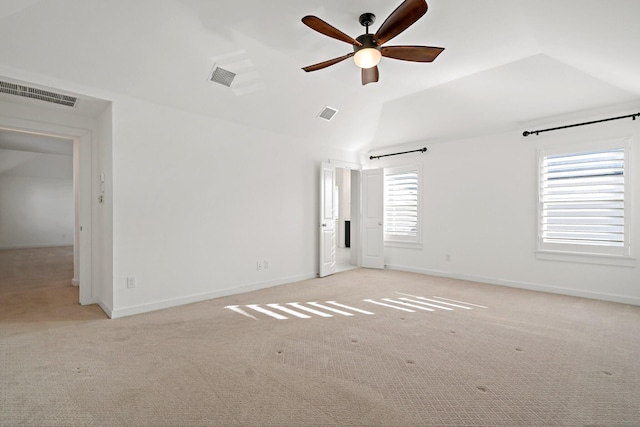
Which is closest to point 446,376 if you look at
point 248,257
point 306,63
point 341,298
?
point 341,298

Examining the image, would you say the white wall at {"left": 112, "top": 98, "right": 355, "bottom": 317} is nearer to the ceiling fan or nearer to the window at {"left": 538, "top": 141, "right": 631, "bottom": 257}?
the ceiling fan

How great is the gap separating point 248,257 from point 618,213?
16.5ft

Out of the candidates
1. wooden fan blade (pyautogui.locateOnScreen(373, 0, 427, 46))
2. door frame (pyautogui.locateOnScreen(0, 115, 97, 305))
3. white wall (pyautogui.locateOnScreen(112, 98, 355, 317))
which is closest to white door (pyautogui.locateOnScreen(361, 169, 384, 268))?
white wall (pyautogui.locateOnScreen(112, 98, 355, 317))

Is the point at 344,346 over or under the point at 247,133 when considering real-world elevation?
under

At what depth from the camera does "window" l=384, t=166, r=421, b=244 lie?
6121 millimetres

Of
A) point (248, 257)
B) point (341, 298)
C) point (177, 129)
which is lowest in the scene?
point (341, 298)

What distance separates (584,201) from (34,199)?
537 inches

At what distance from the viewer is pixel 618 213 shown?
4.11 meters

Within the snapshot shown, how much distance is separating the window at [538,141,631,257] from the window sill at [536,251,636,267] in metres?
0.04

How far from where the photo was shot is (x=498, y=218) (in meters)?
5.11

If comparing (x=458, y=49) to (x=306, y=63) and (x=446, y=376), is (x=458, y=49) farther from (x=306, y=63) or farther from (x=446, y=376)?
(x=446, y=376)

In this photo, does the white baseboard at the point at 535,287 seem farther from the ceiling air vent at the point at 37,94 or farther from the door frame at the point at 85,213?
the ceiling air vent at the point at 37,94

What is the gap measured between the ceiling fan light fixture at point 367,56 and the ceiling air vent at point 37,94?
3.07 metres

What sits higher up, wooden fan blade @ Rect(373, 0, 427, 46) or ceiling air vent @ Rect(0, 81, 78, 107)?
wooden fan blade @ Rect(373, 0, 427, 46)
